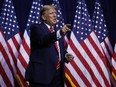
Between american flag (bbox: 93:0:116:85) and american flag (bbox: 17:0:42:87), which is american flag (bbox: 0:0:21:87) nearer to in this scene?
american flag (bbox: 17:0:42:87)

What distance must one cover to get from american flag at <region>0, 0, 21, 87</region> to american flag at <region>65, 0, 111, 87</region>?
652 mm

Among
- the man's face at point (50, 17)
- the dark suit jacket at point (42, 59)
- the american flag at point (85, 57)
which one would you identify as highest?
the man's face at point (50, 17)

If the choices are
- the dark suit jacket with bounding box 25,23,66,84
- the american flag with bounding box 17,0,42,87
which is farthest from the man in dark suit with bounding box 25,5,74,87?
the american flag with bounding box 17,0,42,87

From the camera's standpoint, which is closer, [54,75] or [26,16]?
[54,75]

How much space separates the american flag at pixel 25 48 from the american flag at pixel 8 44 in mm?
93

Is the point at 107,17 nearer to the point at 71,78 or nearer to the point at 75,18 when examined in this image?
the point at 75,18

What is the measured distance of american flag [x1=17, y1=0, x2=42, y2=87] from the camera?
13.1 ft

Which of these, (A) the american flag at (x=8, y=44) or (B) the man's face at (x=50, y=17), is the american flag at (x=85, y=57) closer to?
(A) the american flag at (x=8, y=44)

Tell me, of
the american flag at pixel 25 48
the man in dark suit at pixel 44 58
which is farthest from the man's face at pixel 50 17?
the american flag at pixel 25 48

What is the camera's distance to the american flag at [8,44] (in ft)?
13.2

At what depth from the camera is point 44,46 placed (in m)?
2.65

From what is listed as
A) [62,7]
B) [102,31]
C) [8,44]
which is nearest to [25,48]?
[8,44]

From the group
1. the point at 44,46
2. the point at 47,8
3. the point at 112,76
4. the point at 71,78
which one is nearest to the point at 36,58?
the point at 44,46

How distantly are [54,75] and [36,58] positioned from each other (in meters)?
0.21
